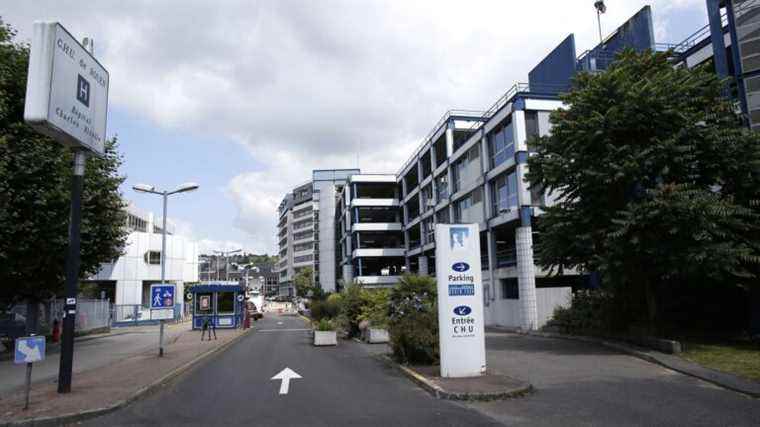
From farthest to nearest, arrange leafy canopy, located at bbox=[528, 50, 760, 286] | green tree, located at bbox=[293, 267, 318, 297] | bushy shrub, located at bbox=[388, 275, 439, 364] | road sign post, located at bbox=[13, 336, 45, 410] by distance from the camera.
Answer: green tree, located at bbox=[293, 267, 318, 297], leafy canopy, located at bbox=[528, 50, 760, 286], bushy shrub, located at bbox=[388, 275, 439, 364], road sign post, located at bbox=[13, 336, 45, 410]

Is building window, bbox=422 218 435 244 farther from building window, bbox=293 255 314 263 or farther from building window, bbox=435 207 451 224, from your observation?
building window, bbox=293 255 314 263

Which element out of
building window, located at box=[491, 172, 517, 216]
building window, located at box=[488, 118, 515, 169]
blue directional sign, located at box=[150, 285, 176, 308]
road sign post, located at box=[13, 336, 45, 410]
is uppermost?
building window, located at box=[488, 118, 515, 169]

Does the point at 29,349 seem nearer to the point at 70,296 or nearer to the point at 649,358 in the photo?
the point at 70,296

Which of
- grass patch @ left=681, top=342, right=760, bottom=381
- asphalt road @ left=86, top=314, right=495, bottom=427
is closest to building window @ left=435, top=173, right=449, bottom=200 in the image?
grass patch @ left=681, top=342, right=760, bottom=381

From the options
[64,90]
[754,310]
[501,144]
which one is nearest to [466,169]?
[501,144]

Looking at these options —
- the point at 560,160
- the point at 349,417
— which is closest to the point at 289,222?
the point at 560,160

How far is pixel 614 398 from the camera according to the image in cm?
977

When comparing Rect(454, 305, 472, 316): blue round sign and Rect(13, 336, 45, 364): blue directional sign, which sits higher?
Rect(454, 305, 472, 316): blue round sign

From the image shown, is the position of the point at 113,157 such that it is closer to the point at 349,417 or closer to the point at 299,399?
the point at 299,399

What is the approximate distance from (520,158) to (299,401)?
68.6ft

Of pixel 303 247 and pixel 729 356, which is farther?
pixel 303 247

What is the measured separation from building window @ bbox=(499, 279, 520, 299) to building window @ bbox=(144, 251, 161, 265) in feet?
118

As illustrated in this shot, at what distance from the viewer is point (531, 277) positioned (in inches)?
1102

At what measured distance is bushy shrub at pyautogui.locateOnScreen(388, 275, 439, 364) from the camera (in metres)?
14.1
